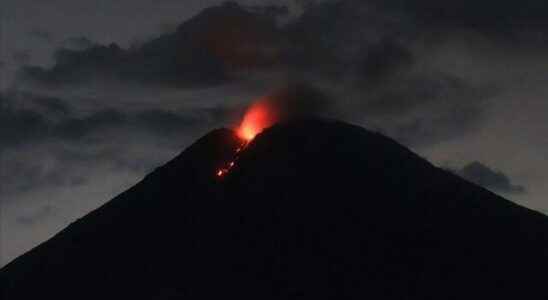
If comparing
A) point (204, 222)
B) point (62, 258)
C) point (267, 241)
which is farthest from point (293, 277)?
point (62, 258)

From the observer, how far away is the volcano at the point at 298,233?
11888 cm

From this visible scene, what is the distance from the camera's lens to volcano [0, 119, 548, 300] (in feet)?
390

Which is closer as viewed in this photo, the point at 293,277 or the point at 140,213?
the point at 293,277

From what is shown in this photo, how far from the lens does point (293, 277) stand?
4719 inches

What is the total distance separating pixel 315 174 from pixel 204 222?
42.9ft

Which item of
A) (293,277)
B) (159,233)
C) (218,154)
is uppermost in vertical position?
(218,154)

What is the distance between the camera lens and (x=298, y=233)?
127500mm

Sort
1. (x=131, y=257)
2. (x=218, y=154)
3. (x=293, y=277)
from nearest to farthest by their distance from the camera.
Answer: (x=293, y=277), (x=131, y=257), (x=218, y=154)

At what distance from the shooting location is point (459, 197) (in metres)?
132

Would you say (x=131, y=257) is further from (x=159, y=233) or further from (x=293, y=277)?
(x=293, y=277)

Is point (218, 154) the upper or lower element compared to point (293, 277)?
upper

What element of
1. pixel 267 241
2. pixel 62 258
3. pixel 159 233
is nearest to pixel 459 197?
pixel 267 241

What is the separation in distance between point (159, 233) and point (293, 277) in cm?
1847

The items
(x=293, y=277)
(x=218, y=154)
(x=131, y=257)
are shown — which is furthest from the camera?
(x=218, y=154)
